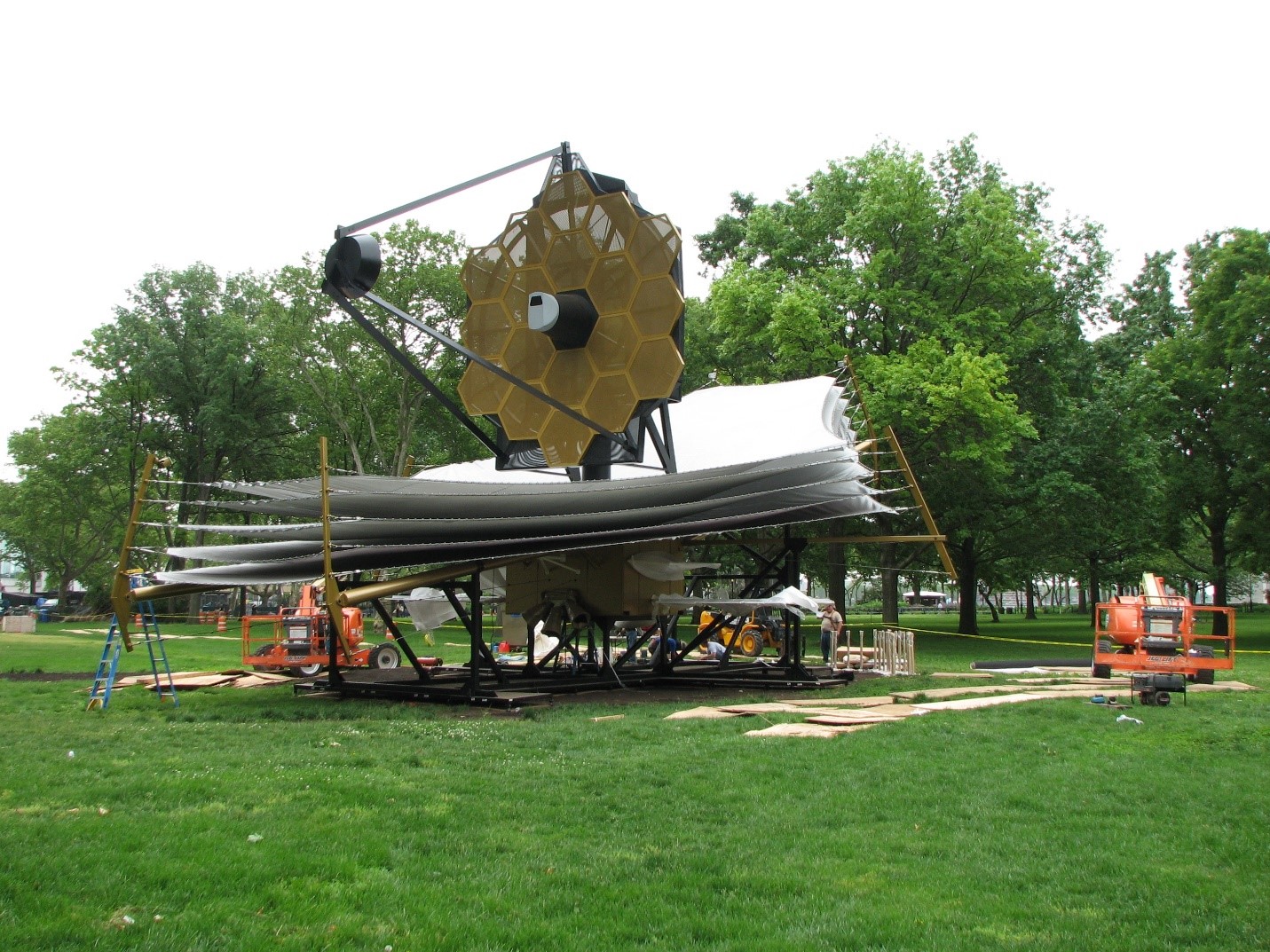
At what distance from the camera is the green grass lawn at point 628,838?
19.1ft

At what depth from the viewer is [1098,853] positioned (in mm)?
7441

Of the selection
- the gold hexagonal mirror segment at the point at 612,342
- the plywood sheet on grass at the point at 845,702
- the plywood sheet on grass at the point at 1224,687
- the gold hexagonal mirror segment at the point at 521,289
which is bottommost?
the plywood sheet on grass at the point at 1224,687

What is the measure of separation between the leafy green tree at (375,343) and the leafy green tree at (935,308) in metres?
12.0

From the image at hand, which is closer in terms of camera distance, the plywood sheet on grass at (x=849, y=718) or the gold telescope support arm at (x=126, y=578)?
the plywood sheet on grass at (x=849, y=718)

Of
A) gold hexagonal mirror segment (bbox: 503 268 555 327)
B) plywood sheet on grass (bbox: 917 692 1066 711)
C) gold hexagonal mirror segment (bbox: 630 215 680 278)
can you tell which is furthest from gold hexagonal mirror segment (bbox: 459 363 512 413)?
plywood sheet on grass (bbox: 917 692 1066 711)

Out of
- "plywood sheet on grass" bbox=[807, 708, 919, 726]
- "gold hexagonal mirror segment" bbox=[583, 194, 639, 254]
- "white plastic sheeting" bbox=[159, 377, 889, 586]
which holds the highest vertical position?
"gold hexagonal mirror segment" bbox=[583, 194, 639, 254]

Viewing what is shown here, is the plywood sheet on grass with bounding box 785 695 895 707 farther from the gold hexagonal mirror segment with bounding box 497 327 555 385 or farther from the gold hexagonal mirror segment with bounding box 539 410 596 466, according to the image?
the gold hexagonal mirror segment with bounding box 497 327 555 385

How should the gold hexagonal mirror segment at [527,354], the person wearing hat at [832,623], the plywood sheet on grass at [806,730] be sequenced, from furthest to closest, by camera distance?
the person wearing hat at [832,623]
the gold hexagonal mirror segment at [527,354]
the plywood sheet on grass at [806,730]

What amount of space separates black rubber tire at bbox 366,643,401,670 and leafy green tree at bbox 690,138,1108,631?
1729 cm

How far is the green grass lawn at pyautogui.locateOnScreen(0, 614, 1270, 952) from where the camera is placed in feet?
19.1

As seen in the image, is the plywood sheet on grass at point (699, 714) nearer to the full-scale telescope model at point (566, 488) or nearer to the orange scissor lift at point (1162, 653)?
the full-scale telescope model at point (566, 488)

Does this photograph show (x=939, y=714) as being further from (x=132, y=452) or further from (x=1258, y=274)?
(x=132, y=452)

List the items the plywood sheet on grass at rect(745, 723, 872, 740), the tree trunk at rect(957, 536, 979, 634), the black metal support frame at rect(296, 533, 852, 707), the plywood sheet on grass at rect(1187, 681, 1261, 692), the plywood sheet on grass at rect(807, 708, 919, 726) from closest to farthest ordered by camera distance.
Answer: the plywood sheet on grass at rect(745, 723, 872, 740), the plywood sheet on grass at rect(807, 708, 919, 726), the black metal support frame at rect(296, 533, 852, 707), the plywood sheet on grass at rect(1187, 681, 1261, 692), the tree trunk at rect(957, 536, 979, 634)

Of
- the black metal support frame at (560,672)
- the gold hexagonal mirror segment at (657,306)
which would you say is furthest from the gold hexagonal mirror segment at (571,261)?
the black metal support frame at (560,672)
